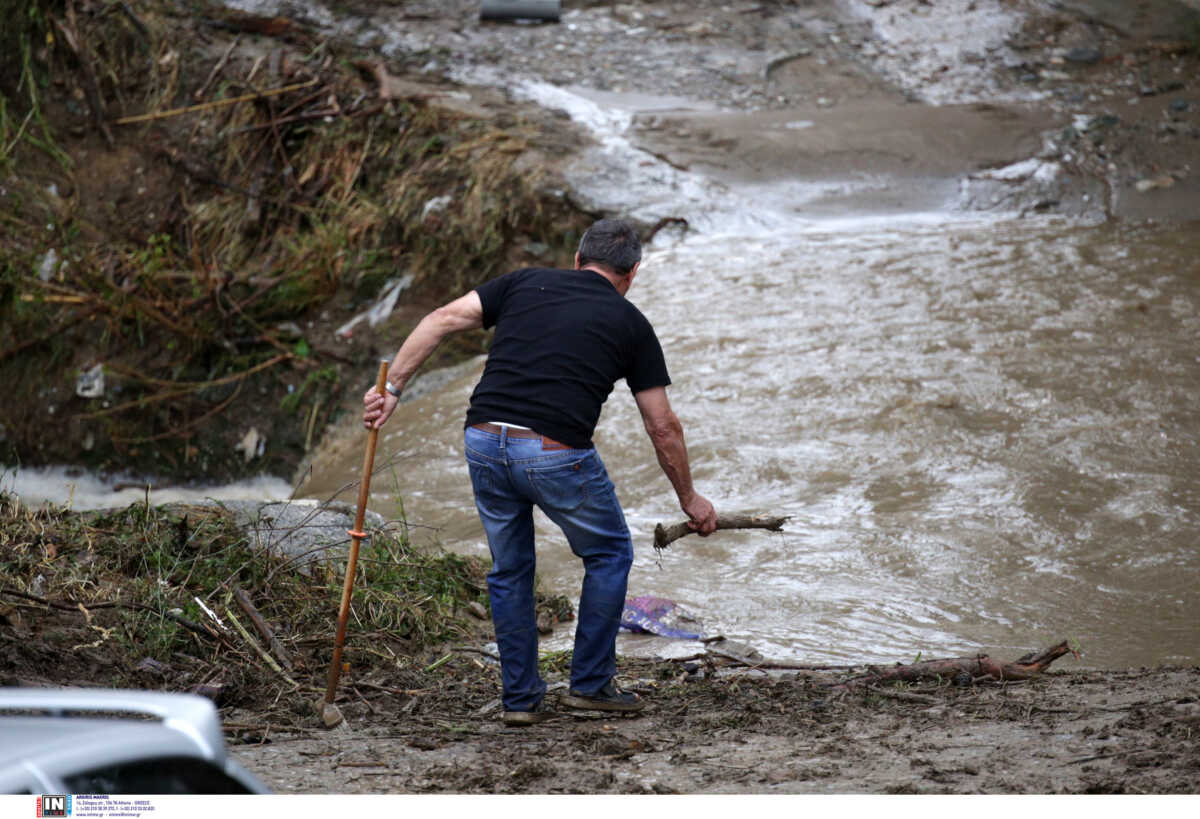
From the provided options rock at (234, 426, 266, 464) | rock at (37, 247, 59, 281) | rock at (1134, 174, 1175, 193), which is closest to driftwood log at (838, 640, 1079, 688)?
rock at (234, 426, 266, 464)

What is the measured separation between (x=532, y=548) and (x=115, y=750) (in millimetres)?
1945

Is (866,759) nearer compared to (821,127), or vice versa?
(866,759)

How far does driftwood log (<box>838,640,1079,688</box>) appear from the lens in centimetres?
361

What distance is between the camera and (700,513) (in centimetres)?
335

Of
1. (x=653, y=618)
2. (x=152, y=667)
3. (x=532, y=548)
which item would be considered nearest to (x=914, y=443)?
(x=653, y=618)

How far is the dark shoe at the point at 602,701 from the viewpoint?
132 inches


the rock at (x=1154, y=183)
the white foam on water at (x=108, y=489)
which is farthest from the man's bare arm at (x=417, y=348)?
the rock at (x=1154, y=183)

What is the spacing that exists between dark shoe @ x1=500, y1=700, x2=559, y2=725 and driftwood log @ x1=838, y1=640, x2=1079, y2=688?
0.99 m

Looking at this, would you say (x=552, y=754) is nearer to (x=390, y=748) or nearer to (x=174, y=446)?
(x=390, y=748)

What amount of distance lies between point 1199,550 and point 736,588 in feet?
6.77

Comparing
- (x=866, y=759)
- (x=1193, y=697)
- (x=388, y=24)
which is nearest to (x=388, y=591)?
(x=866, y=759)

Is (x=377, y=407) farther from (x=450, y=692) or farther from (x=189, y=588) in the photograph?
(x=189, y=588)

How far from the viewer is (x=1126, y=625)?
4430 millimetres

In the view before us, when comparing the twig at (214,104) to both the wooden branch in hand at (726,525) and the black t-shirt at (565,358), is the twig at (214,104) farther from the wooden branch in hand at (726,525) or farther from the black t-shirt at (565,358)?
the wooden branch in hand at (726,525)
